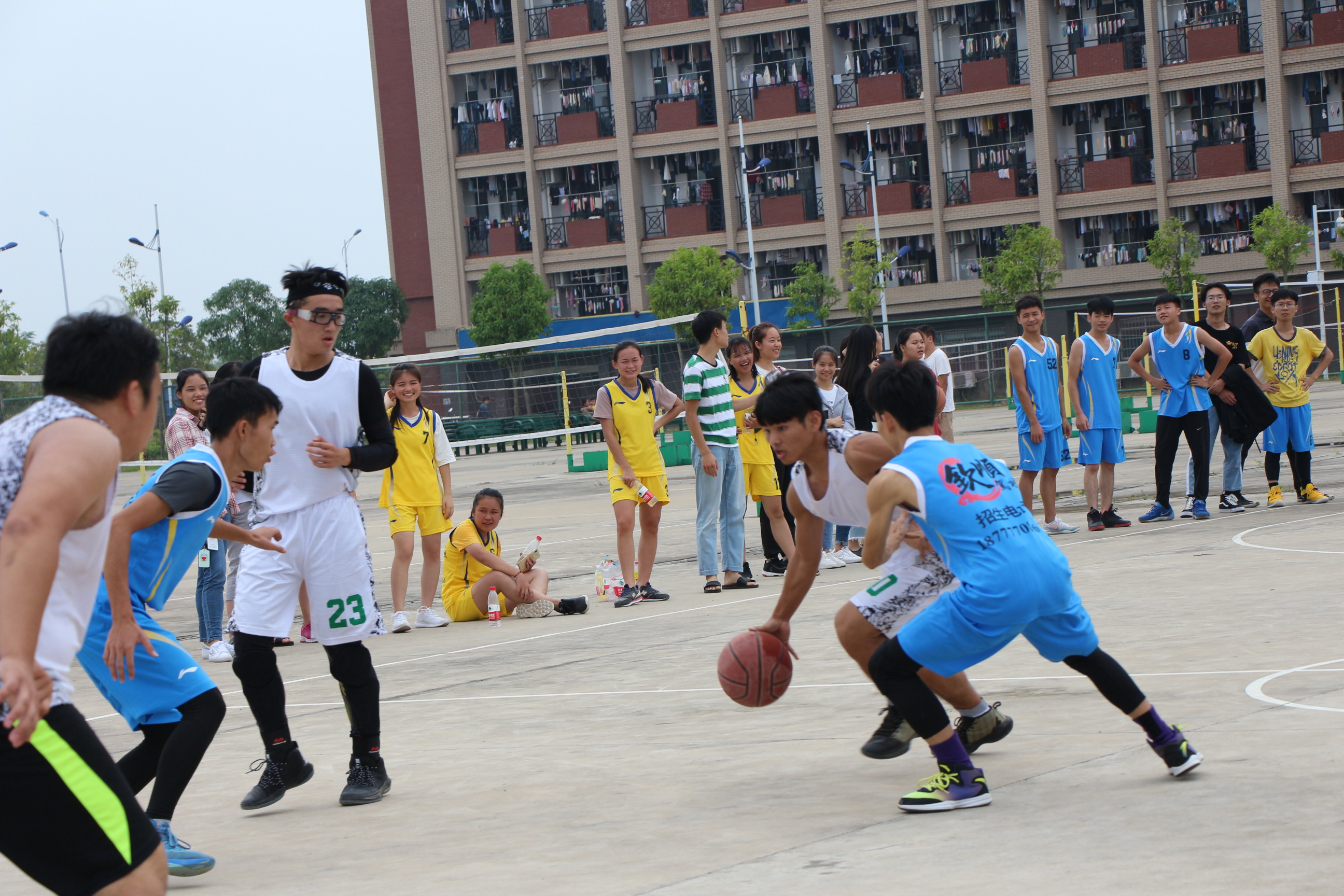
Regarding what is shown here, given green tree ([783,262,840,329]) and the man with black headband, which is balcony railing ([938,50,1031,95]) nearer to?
green tree ([783,262,840,329])

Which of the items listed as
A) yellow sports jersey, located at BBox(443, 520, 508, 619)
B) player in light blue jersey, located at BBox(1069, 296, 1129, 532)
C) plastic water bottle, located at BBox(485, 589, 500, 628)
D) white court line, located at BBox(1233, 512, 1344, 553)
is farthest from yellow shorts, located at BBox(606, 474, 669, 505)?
white court line, located at BBox(1233, 512, 1344, 553)

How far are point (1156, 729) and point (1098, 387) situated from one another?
8.68 metres

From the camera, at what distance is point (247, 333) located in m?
67.5

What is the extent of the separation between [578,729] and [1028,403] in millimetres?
7350

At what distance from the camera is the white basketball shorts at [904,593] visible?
215 inches

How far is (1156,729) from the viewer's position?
190 inches

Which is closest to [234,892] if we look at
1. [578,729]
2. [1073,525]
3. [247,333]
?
[578,729]

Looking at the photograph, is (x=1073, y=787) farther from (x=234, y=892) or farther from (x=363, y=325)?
(x=363, y=325)

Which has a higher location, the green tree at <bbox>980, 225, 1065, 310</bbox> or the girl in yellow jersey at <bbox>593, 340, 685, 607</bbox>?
the green tree at <bbox>980, 225, 1065, 310</bbox>

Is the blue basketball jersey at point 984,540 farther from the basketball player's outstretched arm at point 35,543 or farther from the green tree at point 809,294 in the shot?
the green tree at point 809,294

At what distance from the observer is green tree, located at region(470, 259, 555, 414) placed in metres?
52.2

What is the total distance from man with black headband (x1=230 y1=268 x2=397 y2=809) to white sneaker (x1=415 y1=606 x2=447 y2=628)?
5.20 m

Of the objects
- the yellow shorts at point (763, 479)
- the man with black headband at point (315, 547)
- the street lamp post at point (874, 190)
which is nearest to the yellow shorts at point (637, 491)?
the yellow shorts at point (763, 479)

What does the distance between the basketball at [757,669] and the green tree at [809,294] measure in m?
43.4
